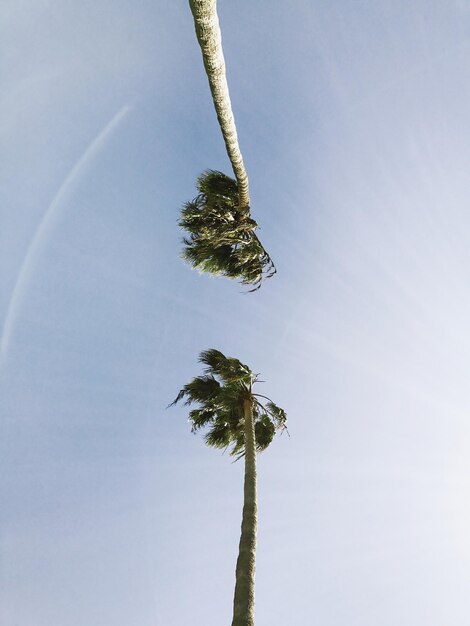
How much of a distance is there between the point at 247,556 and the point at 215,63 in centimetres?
901

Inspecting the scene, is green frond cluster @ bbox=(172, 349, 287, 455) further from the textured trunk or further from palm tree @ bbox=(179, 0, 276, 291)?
the textured trunk

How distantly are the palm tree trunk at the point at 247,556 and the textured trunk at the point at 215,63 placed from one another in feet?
25.1

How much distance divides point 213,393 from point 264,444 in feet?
9.42

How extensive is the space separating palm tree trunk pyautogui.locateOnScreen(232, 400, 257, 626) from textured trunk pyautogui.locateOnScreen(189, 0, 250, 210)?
7.66m

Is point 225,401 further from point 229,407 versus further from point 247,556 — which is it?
point 247,556

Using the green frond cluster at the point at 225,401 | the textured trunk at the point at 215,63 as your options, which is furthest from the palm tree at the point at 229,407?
the textured trunk at the point at 215,63

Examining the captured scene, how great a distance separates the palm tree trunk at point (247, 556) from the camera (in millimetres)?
7902

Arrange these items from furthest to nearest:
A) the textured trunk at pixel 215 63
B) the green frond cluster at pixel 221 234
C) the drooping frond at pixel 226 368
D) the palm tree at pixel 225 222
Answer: the drooping frond at pixel 226 368, the green frond cluster at pixel 221 234, the palm tree at pixel 225 222, the textured trunk at pixel 215 63

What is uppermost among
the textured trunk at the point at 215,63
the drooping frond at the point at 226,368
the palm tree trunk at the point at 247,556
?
the drooping frond at the point at 226,368

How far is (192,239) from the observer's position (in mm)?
13398

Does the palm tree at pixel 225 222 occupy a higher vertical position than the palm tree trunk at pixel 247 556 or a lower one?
higher

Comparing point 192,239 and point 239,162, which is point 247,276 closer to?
point 192,239

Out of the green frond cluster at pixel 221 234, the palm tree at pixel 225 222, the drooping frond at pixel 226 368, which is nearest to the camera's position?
Answer: the palm tree at pixel 225 222

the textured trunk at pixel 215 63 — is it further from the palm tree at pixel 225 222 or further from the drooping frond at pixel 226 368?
the drooping frond at pixel 226 368
